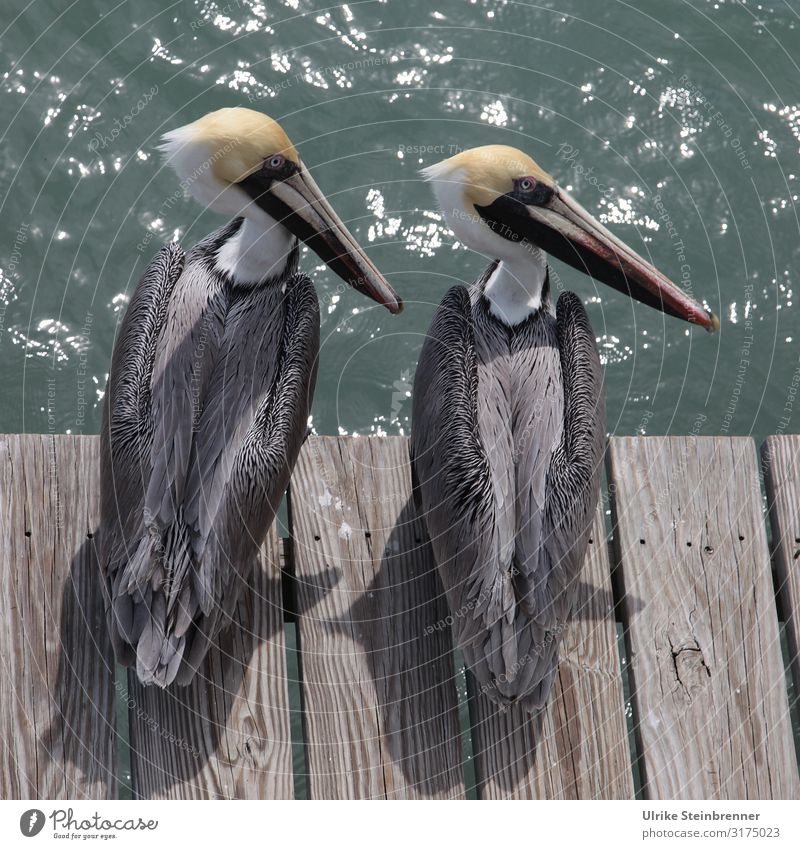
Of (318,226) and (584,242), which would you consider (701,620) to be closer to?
(584,242)

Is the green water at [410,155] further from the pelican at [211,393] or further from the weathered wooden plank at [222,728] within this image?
the weathered wooden plank at [222,728]

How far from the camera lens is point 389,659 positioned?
4.07 meters

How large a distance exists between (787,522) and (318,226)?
185 centimetres

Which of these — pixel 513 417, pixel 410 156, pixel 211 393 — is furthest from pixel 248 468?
pixel 410 156

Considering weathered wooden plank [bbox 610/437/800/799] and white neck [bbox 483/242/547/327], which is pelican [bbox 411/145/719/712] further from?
Answer: weathered wooden plank [bbox 610/437/800/799]

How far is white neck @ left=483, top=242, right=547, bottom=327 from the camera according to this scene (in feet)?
14.7

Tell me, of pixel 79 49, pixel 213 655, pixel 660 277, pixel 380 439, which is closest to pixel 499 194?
pixel 660 277

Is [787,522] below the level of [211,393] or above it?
below

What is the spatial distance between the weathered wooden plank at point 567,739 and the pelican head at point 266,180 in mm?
1288

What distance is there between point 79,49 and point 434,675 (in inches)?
161

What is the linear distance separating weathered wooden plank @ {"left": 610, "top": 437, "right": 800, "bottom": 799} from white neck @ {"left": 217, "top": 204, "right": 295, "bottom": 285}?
4.24 feet

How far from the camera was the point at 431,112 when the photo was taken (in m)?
6.67

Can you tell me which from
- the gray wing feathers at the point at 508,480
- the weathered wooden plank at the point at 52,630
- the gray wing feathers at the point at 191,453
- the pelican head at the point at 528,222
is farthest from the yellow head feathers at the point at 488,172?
the weathered wooden plank at the point at 52,630
